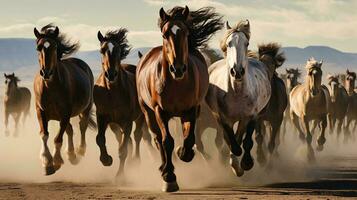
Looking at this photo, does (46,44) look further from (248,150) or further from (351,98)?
(351,98)

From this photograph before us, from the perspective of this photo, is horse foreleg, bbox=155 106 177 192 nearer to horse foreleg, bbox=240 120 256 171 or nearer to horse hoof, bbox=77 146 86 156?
horse foreleg, bbox=240 120 256 171

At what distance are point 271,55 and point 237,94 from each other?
4826 millimetres

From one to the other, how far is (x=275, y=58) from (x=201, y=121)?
2.55 m

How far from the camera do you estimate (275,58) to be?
16.1m

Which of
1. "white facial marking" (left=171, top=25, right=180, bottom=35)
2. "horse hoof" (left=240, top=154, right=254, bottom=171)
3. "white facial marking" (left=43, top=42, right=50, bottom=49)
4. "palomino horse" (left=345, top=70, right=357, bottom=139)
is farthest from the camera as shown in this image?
"palomino horse" (left=345, top=70, right=357, bottom=139)

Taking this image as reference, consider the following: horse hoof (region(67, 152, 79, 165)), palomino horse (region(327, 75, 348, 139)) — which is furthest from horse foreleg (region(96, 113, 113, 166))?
palomino horse (region(327, 75, 348, 139))

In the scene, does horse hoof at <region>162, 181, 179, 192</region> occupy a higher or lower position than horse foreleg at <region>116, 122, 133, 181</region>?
lower

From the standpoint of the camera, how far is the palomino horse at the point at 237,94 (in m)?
10.7

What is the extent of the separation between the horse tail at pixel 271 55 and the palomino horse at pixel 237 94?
360 cm

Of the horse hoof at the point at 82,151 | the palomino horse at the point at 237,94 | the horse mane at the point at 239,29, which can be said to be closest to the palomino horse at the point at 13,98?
the horse hoof at the point at 82,151

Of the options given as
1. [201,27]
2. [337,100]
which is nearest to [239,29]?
[201,27]

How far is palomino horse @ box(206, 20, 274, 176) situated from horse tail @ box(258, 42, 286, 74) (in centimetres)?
360

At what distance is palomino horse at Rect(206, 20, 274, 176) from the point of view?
10.7 m

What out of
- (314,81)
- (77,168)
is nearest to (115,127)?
(77,168)
